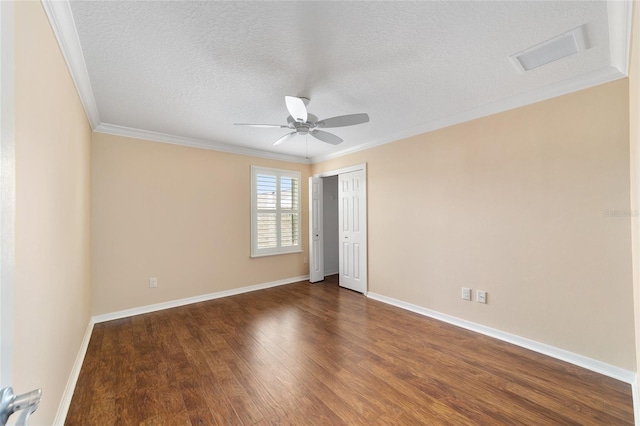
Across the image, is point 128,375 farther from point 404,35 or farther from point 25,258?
point 404,35

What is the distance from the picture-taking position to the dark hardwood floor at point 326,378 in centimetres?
180

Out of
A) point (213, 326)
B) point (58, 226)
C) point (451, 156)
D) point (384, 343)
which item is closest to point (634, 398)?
point (384, 343)

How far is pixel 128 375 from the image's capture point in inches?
89.0

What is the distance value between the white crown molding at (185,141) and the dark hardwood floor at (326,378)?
2.47 m

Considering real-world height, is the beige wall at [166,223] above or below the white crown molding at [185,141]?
below

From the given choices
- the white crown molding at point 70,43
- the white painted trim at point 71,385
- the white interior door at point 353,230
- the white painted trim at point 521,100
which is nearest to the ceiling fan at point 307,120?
the white crown molding at point 70,43

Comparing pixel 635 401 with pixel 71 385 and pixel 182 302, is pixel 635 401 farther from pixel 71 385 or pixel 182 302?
pixel 182 302

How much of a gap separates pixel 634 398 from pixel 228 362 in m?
3.15

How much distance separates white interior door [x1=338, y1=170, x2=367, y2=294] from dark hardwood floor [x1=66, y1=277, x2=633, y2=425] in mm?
1245

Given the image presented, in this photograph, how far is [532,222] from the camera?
8.64 ft

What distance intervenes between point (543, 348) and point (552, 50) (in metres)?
2.61

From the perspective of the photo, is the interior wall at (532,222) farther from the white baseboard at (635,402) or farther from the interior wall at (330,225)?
the interior wall at (330,225)

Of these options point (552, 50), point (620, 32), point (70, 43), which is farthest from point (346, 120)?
point (70, 43)

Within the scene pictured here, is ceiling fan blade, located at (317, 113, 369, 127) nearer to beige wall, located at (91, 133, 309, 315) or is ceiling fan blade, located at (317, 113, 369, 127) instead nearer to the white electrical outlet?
the white electrical outlet
